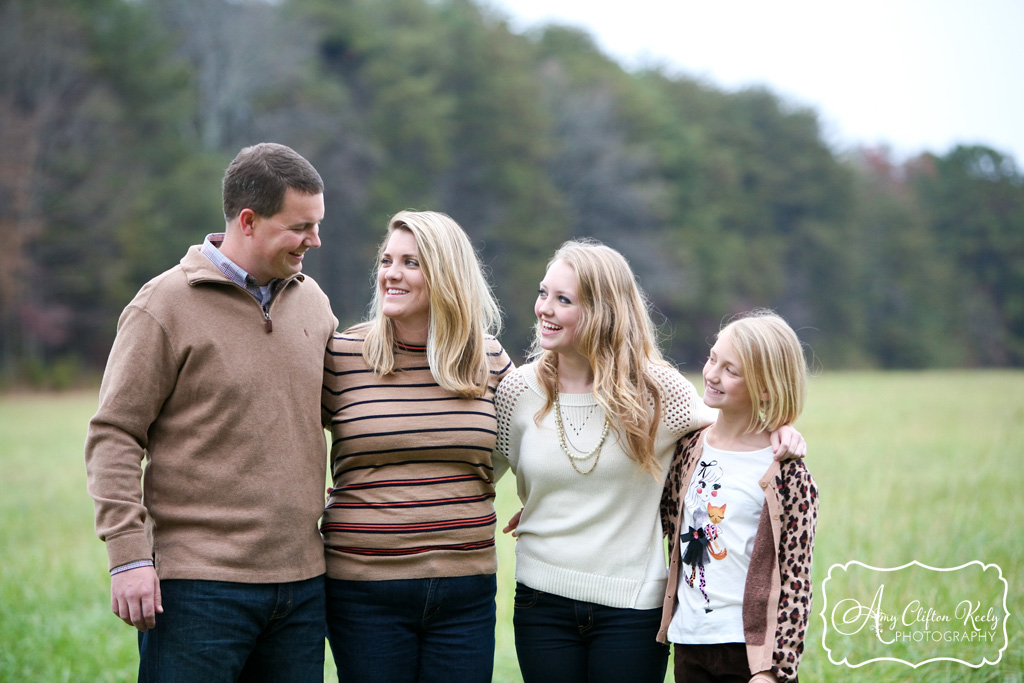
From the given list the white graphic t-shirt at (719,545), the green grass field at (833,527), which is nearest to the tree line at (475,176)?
the green grass field at (833,527)

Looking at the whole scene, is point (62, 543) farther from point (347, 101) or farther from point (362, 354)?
point (347, 101)

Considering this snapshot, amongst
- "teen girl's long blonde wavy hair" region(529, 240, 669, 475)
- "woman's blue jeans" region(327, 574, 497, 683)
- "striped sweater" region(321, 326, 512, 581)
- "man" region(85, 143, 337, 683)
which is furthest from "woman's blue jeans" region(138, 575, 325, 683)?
"teen girl's long blonde wavy hair" region(529, 240, 669, 475)

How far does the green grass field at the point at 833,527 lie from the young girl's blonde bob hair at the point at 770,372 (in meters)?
2.22

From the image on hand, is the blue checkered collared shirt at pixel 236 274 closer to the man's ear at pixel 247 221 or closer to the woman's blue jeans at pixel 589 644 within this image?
the man's ear at pixel 247 221

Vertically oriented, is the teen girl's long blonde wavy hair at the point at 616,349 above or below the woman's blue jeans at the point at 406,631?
above

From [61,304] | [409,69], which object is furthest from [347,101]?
[61,304]

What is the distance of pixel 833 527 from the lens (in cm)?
824

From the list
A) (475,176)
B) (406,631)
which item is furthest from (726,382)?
(475,176)

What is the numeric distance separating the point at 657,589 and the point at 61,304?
27513 mm

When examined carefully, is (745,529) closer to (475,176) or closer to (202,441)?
(202,441)

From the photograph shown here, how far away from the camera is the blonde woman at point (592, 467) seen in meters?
3.32

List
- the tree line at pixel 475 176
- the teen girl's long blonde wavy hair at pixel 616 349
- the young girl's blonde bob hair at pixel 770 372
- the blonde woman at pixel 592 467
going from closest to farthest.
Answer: the young girl's blonde bob hair at pixel 770 372 < the blonde woman at pixel 592 467 < the teen girl's long blonde wavy hair at pixel 616 349 < the tree line at pixel 475 176

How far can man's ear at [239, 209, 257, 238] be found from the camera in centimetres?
320

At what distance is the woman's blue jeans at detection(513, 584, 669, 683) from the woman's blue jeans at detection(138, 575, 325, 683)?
77cm
